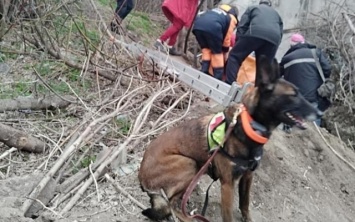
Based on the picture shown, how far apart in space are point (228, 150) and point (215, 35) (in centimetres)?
426

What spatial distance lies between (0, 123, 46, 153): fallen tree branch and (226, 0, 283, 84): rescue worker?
3.37 metres

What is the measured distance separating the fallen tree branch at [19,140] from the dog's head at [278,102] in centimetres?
248

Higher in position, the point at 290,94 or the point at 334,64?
the point at 290,94

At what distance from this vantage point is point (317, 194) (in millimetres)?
6203

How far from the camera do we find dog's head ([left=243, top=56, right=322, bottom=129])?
4.42m

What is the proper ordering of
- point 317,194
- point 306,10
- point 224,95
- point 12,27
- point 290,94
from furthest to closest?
1. point 306,10
2. point 12,27
3. point 224,95
4. point 317,194
5. point 290,94

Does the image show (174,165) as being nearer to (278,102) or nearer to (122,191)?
(122,191)

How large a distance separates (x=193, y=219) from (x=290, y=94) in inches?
51.6

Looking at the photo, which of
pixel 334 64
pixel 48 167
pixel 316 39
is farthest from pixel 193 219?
pixel 316 39

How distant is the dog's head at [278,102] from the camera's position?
4.42 m

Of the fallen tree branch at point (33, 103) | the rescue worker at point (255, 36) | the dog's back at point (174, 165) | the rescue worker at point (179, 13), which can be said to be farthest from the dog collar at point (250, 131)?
the rescue worker at point (179, 13)

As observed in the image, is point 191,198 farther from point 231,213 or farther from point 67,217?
point 67,217

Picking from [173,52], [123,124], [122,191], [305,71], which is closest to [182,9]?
[173,52]

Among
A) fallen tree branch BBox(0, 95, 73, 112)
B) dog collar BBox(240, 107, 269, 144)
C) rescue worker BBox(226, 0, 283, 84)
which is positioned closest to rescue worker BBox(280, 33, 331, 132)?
rescue worker BBox(226, 0, 283, 84)
